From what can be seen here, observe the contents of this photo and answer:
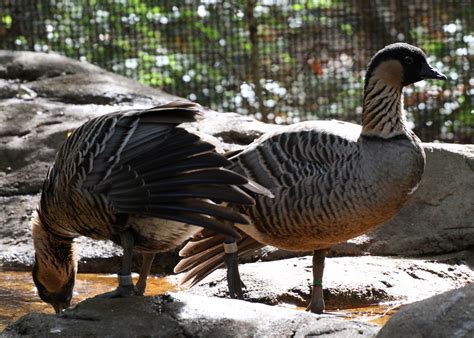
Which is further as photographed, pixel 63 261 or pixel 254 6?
pixel 254 6

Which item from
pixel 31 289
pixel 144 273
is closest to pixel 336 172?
pixel 144 273

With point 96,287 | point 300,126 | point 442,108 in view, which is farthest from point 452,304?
point 442,108

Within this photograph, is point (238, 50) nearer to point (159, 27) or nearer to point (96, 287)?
point (159, 27)

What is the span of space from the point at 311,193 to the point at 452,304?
230 cm

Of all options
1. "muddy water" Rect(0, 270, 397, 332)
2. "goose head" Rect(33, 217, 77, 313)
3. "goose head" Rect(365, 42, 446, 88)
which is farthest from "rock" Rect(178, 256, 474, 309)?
"goose head" Rect(365, 42, 446, 88)

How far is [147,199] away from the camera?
4.84 metres

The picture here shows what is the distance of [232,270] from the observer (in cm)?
590

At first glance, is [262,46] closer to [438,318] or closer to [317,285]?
[317,285]

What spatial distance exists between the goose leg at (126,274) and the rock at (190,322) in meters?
0.30

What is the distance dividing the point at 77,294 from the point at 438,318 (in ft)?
11.8

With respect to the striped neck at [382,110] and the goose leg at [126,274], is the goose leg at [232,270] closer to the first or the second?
the goose leg at [126,274]

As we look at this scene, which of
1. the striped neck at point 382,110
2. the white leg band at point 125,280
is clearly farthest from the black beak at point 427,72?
the white leg band at point 125,280

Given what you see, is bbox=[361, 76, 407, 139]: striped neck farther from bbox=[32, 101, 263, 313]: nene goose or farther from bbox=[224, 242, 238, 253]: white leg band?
bbox=[32, 101, 263, 313]: nene goose

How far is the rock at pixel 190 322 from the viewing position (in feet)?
14.0
